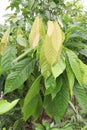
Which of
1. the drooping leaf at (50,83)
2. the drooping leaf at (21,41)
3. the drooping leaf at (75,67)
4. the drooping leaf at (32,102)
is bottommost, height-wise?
the drooping leaf at (32,102)

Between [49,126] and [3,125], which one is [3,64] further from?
[3,125]

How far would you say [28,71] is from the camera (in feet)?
3.47

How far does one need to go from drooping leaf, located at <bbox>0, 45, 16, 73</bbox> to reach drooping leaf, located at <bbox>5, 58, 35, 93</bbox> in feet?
0.08

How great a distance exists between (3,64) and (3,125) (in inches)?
27.6

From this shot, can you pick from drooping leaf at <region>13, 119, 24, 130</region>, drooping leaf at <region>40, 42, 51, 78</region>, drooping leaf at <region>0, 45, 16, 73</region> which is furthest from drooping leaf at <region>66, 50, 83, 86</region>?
drooping leaf at <region>13, 119, 24, 130</region>

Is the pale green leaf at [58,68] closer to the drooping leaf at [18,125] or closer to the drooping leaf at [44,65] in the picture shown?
the drooping leaf at [44,65]

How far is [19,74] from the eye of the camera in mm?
1034

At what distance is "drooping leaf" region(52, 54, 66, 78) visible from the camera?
91 centimetres

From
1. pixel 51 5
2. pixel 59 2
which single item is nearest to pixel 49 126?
pixel 51 5

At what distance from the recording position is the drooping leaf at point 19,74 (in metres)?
1.00

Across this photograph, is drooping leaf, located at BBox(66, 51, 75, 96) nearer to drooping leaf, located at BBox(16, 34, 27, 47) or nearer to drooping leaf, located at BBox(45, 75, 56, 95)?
drooping leaf, located at BBox(45, 75, 56, 95)

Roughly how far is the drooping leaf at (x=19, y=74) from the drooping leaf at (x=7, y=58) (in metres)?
0.02

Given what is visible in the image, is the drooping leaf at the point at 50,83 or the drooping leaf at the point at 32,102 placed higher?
the drooping leaf at the point at 50,83

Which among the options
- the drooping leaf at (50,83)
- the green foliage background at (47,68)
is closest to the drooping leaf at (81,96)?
the green foliage background at (47,68)
